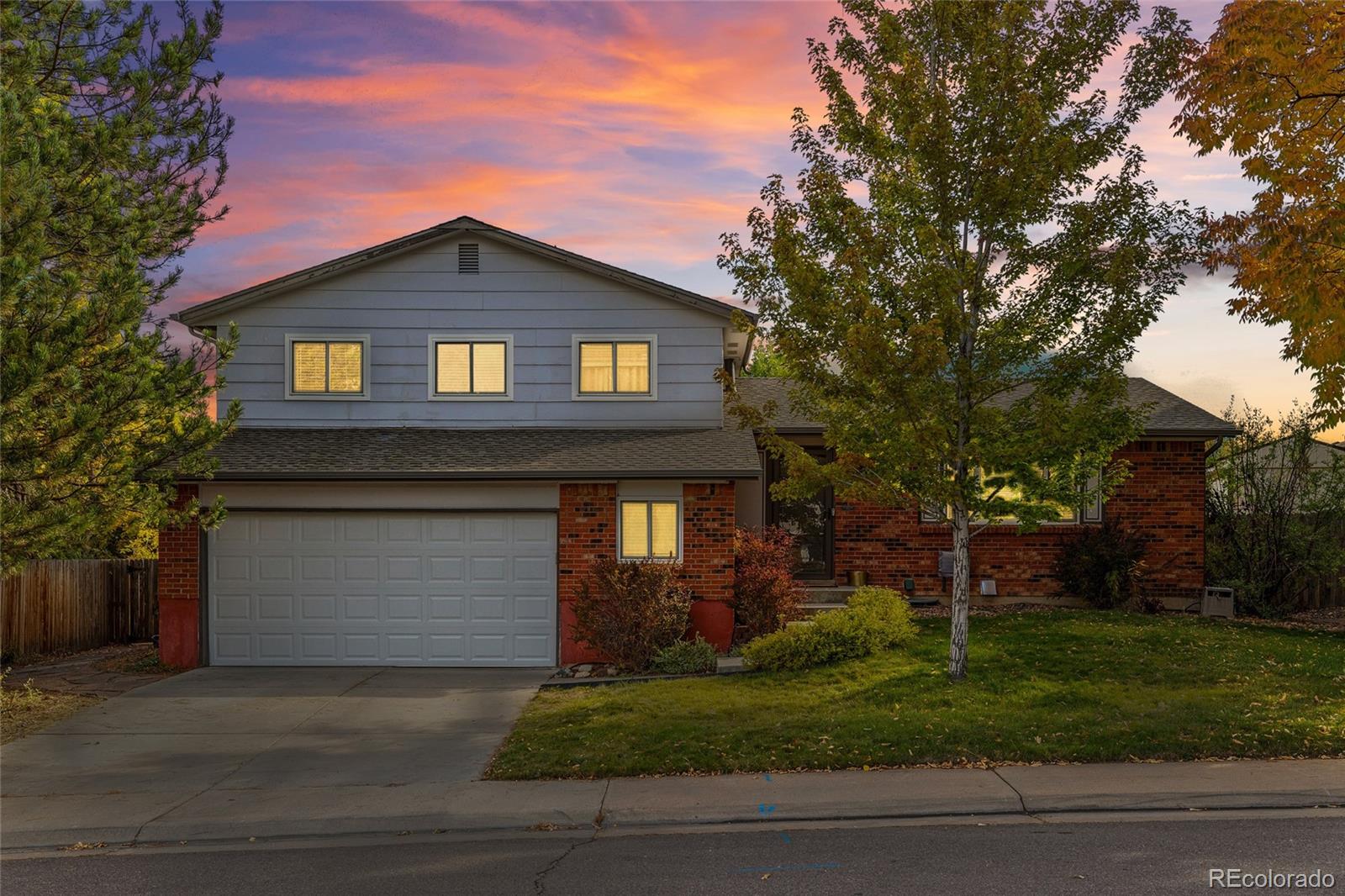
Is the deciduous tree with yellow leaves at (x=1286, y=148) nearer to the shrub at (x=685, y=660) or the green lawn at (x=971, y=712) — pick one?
the green lawn at (x=971, y=712)

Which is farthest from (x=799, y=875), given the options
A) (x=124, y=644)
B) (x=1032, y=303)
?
(x=124, y=644)

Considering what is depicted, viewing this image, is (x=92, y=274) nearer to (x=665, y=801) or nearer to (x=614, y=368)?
(x=614, y=368)

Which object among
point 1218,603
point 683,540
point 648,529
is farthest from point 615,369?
point 1218,603

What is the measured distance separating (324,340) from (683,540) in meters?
7.12

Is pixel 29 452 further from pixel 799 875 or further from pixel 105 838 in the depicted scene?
pixel 799 875

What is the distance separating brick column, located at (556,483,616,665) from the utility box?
10.8 metres

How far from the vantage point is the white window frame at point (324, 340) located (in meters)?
17.1

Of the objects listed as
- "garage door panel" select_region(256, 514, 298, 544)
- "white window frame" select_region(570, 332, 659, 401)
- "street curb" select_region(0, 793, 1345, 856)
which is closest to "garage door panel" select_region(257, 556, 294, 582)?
"garage door panel" select_region(256, 514, 298, 544)

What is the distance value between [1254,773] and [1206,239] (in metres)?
6.01

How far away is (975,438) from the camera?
1133 centimetres

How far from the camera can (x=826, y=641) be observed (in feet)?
42.9

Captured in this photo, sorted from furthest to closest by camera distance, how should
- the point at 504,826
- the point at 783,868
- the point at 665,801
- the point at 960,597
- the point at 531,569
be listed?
the point at 531,569
the point at 960,597
the point at 665,801
the point at 504,826
the point at 783,868

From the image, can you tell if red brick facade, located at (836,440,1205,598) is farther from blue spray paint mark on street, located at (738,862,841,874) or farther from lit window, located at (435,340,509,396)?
blue spray paint mark on street, located at (738,862,841,874)

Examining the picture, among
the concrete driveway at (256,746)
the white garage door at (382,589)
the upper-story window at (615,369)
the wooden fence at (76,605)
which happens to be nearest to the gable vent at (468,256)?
the upper-story window at (615,369)
